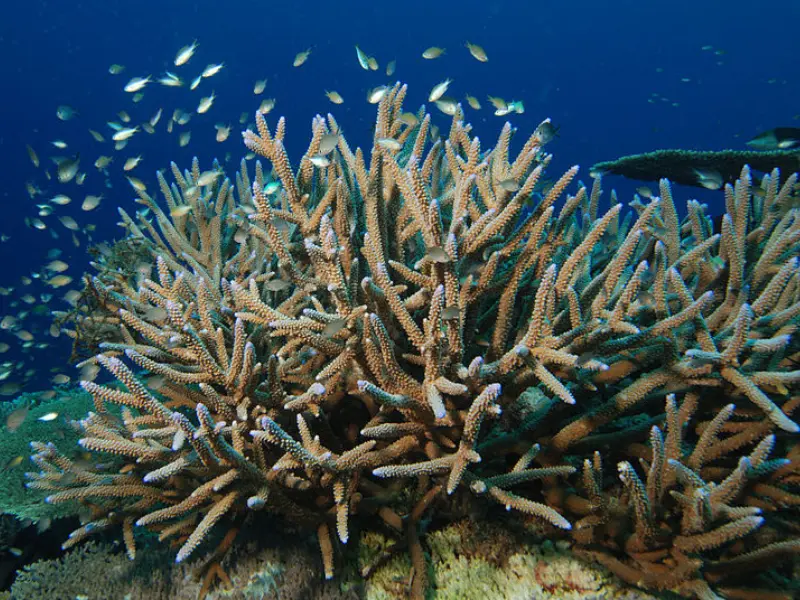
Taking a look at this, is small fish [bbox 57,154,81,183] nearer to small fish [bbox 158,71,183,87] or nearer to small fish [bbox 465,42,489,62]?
small fish [bbox 158,71,183,87]

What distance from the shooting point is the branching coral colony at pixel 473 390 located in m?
2.26

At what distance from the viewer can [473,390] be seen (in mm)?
2393

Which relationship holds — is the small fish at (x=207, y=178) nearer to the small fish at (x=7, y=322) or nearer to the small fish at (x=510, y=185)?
the small fish at (x=510, y=185)

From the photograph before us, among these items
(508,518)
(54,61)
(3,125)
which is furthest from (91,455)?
(54,61)

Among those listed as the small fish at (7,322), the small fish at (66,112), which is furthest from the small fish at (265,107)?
the small fish at (7,322)

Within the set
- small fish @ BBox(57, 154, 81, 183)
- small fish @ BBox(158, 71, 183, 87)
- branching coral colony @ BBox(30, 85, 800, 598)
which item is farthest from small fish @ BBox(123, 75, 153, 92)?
branching coral colony @ BBox(30, 85, 800, 598)

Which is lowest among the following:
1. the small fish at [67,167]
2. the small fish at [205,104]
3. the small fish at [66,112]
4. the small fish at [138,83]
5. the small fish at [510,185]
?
the small fish at [510,185]

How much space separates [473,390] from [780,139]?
19.4 ft

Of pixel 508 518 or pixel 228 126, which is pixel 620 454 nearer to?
pixel 508 518

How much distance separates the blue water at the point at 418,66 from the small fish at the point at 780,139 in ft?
211

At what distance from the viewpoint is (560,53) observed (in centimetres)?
10581

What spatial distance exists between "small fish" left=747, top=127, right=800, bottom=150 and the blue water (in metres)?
64.4

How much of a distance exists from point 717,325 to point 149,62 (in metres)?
98.4

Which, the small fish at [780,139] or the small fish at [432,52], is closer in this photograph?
the small fish at [780,139]
